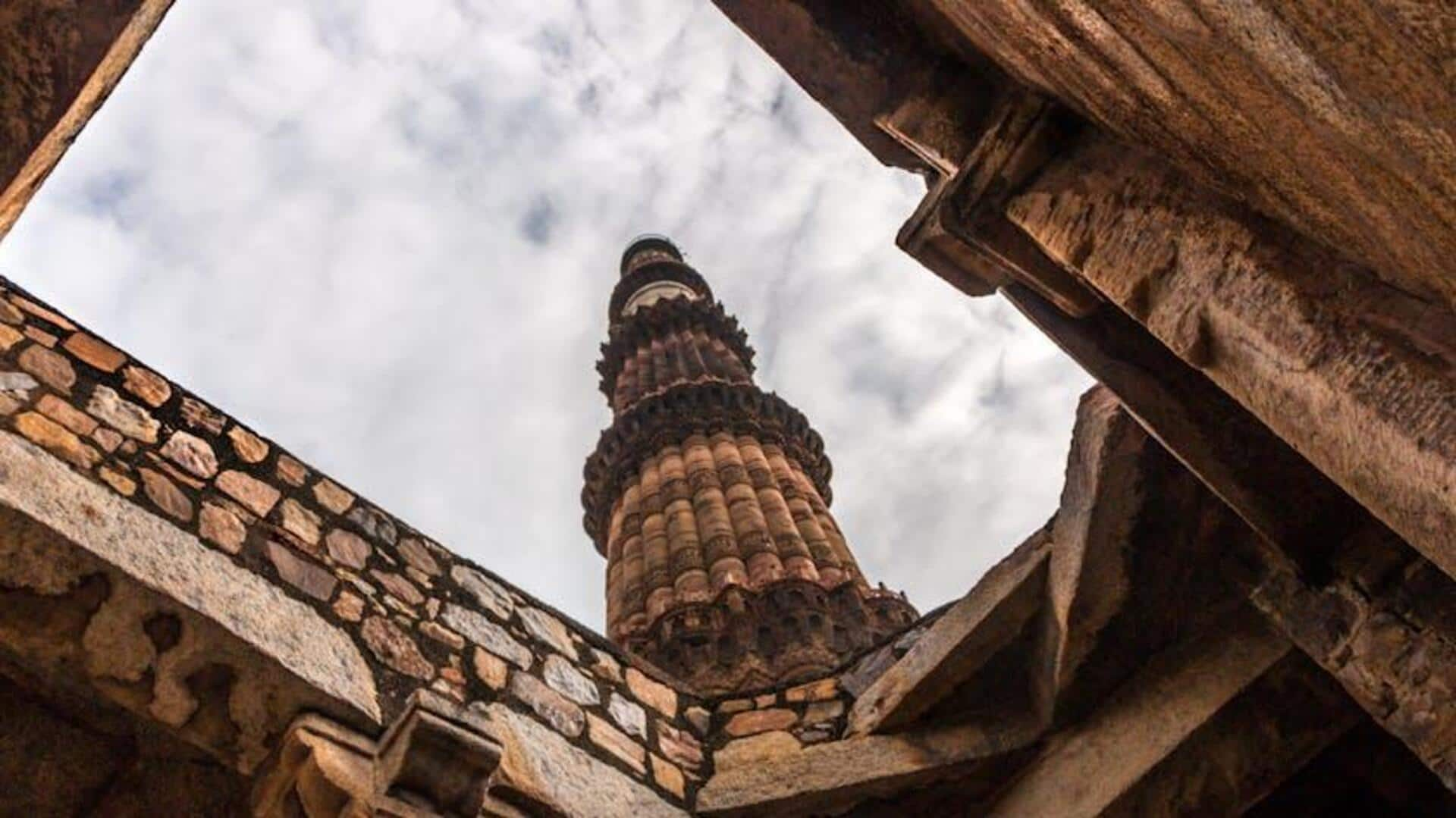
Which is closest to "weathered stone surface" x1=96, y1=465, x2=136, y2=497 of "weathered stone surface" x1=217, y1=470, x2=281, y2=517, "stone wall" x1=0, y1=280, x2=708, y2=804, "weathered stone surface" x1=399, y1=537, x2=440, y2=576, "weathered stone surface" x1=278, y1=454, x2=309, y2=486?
"stone wall" x1=0, y1=280, x2=708, y2=804

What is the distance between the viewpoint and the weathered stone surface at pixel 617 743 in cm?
355

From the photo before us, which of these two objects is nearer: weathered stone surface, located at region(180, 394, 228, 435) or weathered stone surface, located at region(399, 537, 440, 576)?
weathered stone surface, located at region(180, 394, 228, 435)

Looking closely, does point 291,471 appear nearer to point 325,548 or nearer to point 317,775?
point 325,548

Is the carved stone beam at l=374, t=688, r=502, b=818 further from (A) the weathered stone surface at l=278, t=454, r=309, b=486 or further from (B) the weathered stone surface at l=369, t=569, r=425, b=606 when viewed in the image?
(A) the weathered stone surface at l=278, t=454, r=309, b=486

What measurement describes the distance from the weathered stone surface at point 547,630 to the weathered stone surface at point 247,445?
0.95 meters

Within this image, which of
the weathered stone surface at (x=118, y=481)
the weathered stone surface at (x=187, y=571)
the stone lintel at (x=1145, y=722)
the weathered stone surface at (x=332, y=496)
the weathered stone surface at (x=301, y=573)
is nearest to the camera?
the weathered stone surface at (x=187, y=571)

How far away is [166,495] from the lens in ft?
9.59

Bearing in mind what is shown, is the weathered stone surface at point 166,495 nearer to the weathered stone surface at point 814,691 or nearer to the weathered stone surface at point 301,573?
the weathered stone surface at point 301,573

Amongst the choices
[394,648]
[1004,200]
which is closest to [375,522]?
[394,648]

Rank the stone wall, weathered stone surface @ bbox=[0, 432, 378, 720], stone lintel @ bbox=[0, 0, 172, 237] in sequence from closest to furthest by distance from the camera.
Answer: stone lintel @ bbox=[0, 0, 172, 237] < weathered stone surface @ bbox=[0, 432, 378, 720] < the stone wall

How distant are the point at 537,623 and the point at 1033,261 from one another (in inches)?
79.9

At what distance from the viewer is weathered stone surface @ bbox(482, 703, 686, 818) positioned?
3.10m

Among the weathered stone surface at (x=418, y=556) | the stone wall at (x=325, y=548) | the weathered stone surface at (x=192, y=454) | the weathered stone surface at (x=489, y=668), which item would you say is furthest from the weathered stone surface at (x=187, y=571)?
the weathered stone surface at (x=418, y=556)

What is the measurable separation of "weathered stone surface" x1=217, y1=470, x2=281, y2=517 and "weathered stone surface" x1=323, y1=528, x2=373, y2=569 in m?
0.19
